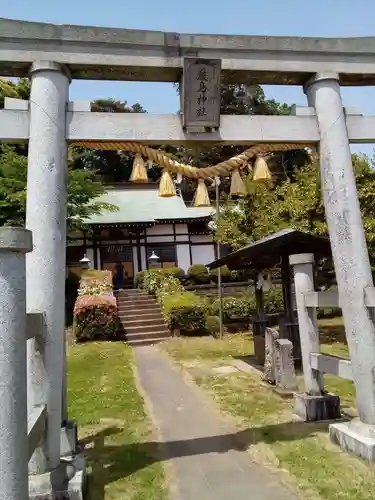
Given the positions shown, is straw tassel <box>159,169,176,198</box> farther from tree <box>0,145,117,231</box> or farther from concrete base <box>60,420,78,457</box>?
tree <box>0,145,117,231</box>

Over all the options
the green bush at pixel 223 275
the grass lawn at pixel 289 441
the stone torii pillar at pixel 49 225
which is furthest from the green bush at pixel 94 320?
the stone torii pillar at pixel 49 225

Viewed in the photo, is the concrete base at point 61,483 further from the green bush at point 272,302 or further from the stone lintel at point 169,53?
the green bush at point 272,302

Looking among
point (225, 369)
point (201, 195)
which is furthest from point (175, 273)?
point (201, 195)

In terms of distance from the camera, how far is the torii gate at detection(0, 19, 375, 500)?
15.7 ft

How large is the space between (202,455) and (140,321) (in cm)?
1333

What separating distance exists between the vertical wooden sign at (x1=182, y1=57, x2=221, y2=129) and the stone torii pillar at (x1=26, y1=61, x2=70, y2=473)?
1535 mm

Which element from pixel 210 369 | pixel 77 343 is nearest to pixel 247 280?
pixel 77 343

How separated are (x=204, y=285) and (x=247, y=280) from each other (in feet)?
9.06

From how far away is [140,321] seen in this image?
18828mm

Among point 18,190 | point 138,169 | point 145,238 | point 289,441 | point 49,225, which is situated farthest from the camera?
point 145,238

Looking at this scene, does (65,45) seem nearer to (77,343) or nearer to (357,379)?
(357,379)

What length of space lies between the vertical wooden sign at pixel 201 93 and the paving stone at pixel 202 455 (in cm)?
431

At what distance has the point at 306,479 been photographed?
15.4 ft

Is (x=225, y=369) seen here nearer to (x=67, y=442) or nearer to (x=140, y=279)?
(x=67, y=442)
